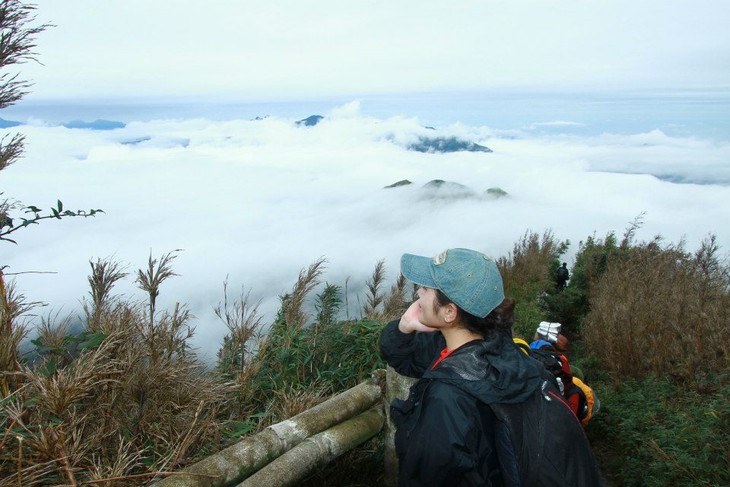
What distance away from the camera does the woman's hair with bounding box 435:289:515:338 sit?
6.87 ft

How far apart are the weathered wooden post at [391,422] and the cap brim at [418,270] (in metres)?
1.12

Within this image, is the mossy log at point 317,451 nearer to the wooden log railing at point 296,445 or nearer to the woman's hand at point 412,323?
the wooden log railing at point 296,445

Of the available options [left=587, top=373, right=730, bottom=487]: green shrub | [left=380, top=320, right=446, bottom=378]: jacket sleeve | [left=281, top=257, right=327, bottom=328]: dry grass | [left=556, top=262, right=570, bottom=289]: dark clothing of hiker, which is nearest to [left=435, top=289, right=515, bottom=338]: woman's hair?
[left=380, top=320, right=446, bottom=378]: jacket sleeve

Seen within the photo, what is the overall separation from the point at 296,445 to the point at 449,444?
4.24ft

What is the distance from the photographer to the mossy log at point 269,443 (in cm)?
224

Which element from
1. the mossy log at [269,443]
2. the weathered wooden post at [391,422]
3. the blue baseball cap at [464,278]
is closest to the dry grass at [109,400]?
the mossy log at [269,443]

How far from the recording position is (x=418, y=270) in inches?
87.2

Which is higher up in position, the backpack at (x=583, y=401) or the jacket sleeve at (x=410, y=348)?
the jacket sleeve at (x=410, y=348)

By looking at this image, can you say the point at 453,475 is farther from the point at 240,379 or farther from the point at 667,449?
the point at 667,449

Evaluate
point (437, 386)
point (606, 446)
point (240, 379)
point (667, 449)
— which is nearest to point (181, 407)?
point (240, 379)

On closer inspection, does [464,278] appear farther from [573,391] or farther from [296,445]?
[573,391]

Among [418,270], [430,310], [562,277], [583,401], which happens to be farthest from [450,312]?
[562,277]

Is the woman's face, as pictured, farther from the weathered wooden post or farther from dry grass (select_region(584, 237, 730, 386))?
dry grass (select_region(584, 237, 730, 386))

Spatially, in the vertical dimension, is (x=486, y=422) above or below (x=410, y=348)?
above
